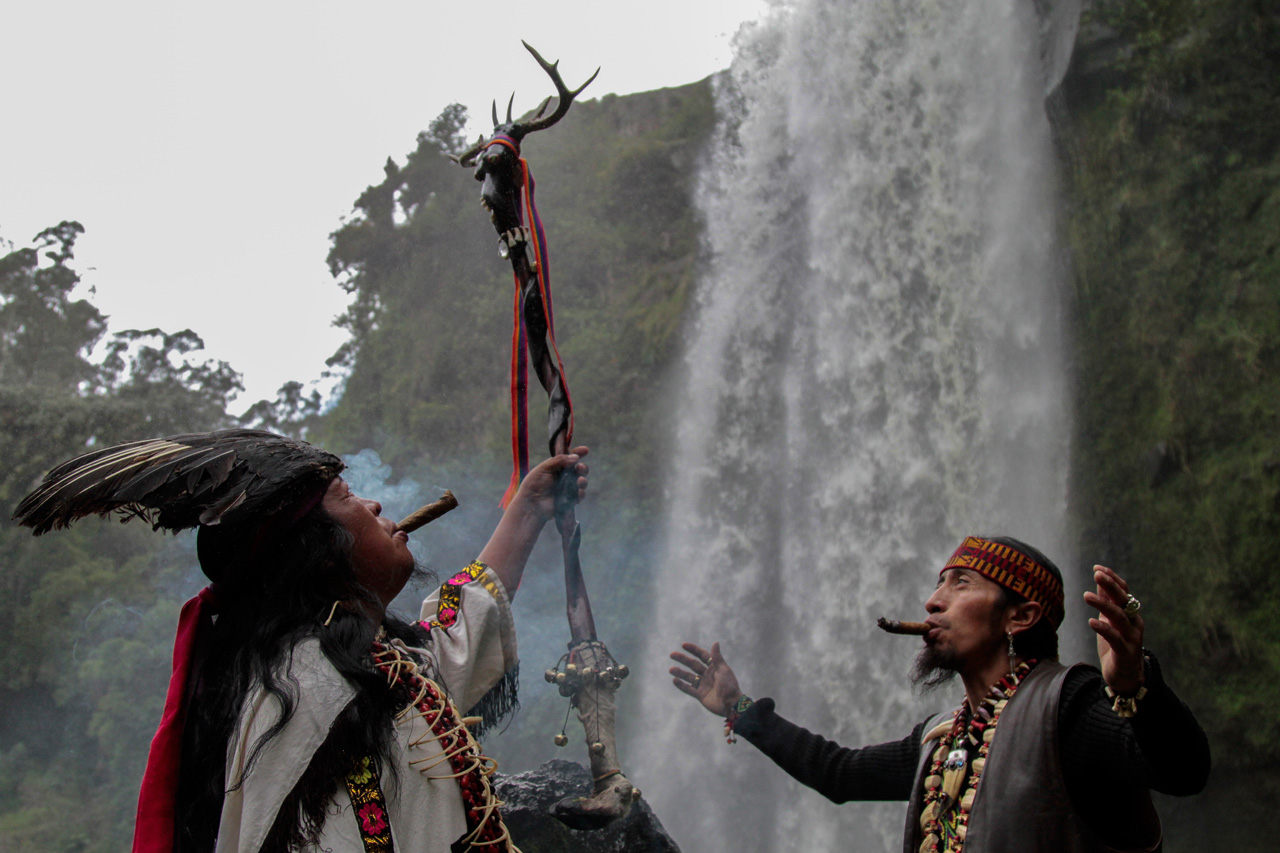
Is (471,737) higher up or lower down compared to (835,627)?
lower down

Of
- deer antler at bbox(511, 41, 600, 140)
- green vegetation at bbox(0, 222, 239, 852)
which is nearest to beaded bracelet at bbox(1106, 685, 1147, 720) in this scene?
deer antler at bbox(511, 41, 600, 140)

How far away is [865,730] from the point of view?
10.4 m

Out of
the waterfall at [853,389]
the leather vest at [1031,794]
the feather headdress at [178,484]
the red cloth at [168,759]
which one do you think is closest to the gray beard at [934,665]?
the leather vest at [1031,794]

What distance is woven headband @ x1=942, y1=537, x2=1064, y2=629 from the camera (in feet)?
7.84

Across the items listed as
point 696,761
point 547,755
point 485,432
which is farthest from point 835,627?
point 485,432

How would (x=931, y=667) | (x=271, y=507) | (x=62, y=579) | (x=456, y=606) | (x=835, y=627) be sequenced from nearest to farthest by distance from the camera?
(x=271, y=507) < (x=456, y=606) < (x=931, y=667) < (x=835, y=627) < (x=62, y=579)

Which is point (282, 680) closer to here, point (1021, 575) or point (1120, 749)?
point (1120, 749)

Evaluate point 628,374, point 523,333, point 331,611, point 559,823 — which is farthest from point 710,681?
point 628,374

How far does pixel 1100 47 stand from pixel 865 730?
7782mm

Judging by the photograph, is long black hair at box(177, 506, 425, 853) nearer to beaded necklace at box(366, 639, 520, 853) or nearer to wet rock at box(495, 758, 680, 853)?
beaded necklace at box(366, 639, 520, 853)

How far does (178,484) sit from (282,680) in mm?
381

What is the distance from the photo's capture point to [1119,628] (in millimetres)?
1793

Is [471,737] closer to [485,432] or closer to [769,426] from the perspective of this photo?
[769,426]

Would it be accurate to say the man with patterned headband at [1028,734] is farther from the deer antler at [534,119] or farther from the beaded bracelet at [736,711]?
the deer antler at [534,119]
